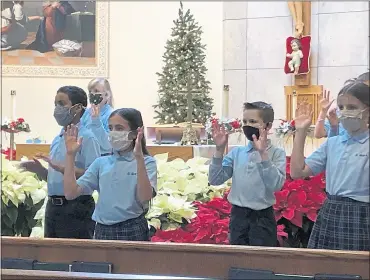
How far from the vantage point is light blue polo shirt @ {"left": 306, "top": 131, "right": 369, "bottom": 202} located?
1.75 meters

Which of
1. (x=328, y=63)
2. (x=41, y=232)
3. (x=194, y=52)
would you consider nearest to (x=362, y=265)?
(x=41, y=232)

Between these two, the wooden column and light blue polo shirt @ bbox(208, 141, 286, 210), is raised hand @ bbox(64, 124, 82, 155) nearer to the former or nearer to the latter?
light blue polo shirt @ bbox(208, 141, 286, 210)

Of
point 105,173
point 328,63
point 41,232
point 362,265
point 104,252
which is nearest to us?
point 362,265

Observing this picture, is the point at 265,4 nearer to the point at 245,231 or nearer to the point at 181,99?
the point at 181,99

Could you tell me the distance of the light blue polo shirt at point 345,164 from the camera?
1.75 metres

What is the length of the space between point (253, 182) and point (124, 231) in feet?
1.70

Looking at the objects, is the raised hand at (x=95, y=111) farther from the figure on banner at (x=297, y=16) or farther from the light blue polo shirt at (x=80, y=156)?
the figure on banner at (x=297, y=16)

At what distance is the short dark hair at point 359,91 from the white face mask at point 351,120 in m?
0.05

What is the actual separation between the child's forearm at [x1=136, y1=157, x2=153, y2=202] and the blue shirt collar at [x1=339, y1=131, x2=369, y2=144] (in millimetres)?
686

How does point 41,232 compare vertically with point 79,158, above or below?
below

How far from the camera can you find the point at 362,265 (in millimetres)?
1676

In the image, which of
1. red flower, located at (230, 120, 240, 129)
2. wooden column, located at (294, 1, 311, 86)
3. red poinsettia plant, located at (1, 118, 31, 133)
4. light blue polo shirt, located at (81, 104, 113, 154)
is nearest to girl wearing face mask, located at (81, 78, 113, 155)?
light blue polo shirt, located at (81, 104, 113, 154)

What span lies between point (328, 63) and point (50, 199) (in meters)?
4.36

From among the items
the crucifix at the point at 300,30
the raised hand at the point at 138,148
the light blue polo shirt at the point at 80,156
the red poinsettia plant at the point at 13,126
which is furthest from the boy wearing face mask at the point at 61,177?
the crucifix at the point at 300,30
